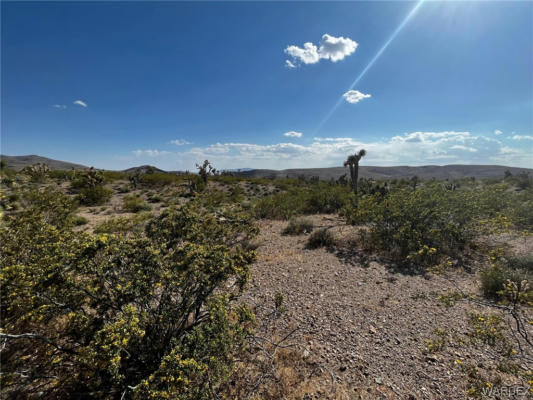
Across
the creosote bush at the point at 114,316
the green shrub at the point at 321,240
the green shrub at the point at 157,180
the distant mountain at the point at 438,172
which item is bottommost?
the green shrub at the point at 321,240

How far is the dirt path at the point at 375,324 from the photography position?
2789mm

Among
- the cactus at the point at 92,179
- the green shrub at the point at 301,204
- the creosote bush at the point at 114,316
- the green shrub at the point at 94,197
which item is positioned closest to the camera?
the creosote bush at the point at 114,316

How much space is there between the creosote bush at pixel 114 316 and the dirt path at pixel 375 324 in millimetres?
1690

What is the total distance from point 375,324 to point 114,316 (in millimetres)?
4212

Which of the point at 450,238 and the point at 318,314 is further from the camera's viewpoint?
the point at 450,238

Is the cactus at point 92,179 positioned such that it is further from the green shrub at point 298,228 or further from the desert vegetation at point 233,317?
the green shrub at point 298,228

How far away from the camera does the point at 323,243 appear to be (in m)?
7.71

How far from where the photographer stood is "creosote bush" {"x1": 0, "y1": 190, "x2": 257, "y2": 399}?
1.90 metres

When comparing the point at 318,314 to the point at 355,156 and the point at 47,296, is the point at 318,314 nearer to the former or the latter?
the point at 47,296

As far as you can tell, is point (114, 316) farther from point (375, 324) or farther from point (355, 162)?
point (355, 162)

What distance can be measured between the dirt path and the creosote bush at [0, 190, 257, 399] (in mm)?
1690

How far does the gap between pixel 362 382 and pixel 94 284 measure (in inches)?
145

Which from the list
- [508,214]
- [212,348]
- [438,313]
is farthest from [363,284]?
[508,214]

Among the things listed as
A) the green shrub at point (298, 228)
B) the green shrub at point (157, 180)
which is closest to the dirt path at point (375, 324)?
the green shrub at point (298, 228)
